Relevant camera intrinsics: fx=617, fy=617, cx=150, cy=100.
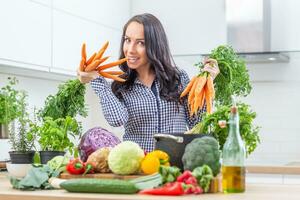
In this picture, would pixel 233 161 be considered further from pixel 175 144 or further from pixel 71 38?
pixel 71 38

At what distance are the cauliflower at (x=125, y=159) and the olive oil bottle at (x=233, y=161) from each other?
0.30m

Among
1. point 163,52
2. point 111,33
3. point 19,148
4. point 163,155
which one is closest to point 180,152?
point 163,155

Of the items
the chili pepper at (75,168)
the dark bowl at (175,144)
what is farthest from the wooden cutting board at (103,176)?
the dark bowl at (175,144)

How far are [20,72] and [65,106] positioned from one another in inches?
44.3

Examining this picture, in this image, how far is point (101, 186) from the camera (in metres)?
1.66

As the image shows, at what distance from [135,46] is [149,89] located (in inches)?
8.3

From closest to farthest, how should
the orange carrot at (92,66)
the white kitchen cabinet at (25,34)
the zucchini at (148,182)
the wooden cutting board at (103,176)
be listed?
the zucchini at (148,182) → the wooden cutting board at (103,176) → the orange carrot at (92,66) → the white kitchen cabinet at (25,34)

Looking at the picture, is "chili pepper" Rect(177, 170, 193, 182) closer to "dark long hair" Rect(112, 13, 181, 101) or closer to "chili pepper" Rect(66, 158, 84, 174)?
"chili pepper" Rect(66, 158, 84, 174)

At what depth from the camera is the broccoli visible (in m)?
1.74

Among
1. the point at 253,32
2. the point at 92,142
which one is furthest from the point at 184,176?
the point at 253,32

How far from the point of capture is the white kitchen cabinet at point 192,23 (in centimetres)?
444

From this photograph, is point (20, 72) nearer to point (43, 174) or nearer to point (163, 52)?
point (163, 52)

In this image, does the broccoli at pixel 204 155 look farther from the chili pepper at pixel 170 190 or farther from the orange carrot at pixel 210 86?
the orange carrot at pixel 210 86

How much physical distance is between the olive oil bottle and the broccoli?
7cm
